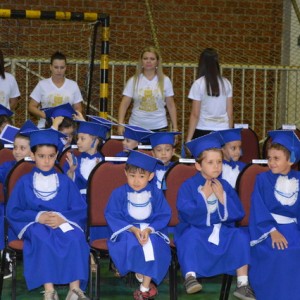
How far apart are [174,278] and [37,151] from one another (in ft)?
4.24

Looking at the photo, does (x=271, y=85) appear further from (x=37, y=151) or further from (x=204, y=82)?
(x=37, y=151)

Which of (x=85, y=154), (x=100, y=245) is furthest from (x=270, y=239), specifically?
(x=85, y=154)

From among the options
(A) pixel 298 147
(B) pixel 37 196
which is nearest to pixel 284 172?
(A) pixel 298 147

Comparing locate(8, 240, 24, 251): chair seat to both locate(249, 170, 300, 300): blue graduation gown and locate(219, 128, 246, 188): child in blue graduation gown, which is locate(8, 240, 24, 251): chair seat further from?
locate(219, 128, 246, 188): child in blue graduation gown

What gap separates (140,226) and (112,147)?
2153 mm

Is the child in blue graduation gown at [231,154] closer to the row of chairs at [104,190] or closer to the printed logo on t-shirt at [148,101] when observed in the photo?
the row of chairs at [104,190]

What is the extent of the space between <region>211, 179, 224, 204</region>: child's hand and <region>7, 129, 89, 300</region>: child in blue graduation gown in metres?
0.90

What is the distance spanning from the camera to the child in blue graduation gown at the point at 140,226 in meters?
5.51

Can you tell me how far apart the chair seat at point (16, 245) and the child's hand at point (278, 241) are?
5.50 feet

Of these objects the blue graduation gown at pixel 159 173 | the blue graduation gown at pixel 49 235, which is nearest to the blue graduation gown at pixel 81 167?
the blue graduation gown at pixel 159 173

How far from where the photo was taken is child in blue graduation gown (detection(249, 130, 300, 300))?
5680 millimetres

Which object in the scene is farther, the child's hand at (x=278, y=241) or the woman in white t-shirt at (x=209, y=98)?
the woman in white t-shirt at (x=209, y=98)

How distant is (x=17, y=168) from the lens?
5.91m

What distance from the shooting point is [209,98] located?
8.04 meters
